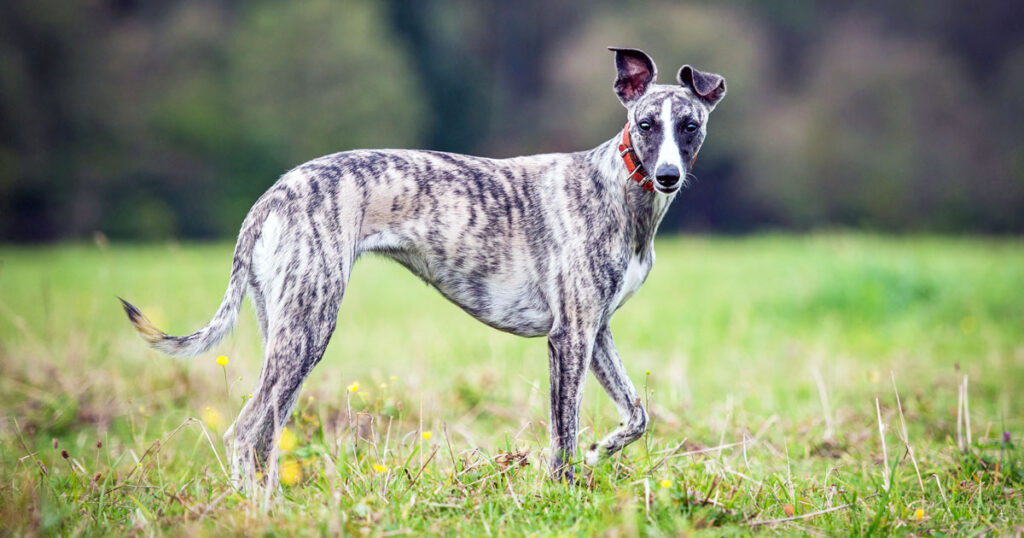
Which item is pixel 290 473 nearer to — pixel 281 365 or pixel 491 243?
pixel 281 365

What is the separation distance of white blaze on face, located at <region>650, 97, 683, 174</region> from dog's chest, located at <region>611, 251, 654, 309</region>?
538 millimetres

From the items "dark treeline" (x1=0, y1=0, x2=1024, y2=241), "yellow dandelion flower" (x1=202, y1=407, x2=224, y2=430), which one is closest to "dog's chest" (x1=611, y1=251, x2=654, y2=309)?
"yellow dandelion flower" (x1=202, y1=407, x2=224, y2=430)

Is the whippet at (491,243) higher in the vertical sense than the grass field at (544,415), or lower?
higher

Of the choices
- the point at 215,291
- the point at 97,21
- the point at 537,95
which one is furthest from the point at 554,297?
the point at 537,95

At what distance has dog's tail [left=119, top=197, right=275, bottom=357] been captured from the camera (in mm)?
3736

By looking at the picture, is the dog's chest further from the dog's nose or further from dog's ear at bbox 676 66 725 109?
dog's ear at bbox 676 66 725 109

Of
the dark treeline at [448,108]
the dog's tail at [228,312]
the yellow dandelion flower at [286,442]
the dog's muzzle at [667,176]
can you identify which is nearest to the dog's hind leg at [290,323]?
the dog's tail at [228,312]

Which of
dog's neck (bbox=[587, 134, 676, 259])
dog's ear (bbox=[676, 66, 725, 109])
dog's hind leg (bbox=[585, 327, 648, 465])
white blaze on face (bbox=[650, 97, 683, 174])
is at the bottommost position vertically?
dog's hind leg (bbox=[585, 327, 648, 465])

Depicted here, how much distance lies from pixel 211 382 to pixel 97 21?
26.2 meters

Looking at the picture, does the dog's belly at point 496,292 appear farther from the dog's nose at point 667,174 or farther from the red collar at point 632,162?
the dog's nose at point 667,174

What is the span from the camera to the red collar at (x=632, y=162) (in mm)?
4000

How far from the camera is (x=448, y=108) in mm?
32219

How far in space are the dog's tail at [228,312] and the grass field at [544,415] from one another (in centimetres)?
43

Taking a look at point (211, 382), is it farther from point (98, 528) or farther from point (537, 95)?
point (537, 95)
